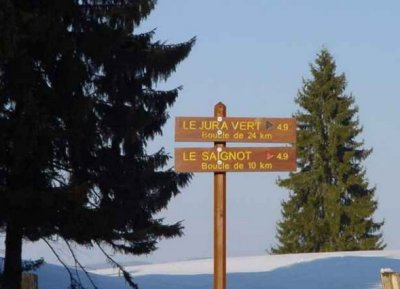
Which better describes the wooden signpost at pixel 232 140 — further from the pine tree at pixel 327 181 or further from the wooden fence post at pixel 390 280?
the pine tree at pixel 327 181

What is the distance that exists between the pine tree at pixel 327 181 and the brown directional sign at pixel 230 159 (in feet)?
111

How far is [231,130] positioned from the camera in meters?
11.3

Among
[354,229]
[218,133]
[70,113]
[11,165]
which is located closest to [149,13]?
[70,113]

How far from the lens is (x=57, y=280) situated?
2088cm

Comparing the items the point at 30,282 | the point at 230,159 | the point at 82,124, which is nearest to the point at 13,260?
the point at 30,282

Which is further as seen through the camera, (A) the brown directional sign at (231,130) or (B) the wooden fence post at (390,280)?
(B) the wooden fence post at (390,280)

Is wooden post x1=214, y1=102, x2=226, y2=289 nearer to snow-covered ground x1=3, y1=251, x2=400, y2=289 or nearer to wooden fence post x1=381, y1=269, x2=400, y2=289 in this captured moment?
wooden fence post x1=381, y1=269, x2=400, y2=289

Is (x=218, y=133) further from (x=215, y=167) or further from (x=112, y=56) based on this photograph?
(x=112, y=56)

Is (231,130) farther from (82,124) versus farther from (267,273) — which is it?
(267,273)

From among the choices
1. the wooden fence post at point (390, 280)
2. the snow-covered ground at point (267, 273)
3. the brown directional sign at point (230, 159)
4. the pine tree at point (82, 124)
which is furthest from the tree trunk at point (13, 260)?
the wooden fence post at point (390, 280)

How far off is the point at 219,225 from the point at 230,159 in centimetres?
88

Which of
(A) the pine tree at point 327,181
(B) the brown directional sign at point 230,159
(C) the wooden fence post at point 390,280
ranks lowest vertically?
(C) the wooden fence post at point 390,280

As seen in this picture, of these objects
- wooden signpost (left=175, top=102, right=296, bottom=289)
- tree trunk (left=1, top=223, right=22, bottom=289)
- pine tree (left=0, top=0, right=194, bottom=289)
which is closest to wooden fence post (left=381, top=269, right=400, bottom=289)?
wooden signpost (left=175, top=102, right=296, bottom=289)

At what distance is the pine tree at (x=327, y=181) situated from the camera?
45.3 metres
